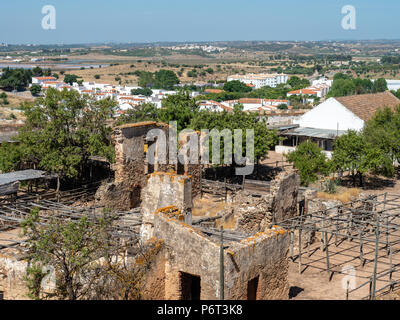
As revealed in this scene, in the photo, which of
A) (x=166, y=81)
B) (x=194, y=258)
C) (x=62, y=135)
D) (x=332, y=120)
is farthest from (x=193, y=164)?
(x=166, y=81)

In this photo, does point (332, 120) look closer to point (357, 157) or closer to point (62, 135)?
Answer: point (357, 157)

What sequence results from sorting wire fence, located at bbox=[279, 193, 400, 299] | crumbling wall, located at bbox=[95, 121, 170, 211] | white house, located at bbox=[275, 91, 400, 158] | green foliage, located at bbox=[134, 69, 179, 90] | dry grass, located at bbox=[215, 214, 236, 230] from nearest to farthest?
1. wire fence, located at bbox=[279, 193, 400, 299]
2. dry grass, located at bbox=[215, 214, 236, 230]
3. crumbling wall, located at bbox=[95, 121, 170, 211]
4. white house, located at bbox=[275, 91, 400, 158]
5. green foliage, located at bbox=[134, 69, 179, 90]

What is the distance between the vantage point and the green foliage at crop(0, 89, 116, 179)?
24828 millimetres

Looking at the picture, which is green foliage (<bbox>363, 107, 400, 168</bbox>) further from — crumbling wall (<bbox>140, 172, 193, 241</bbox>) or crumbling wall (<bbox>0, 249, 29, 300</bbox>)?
crumbling wall (<bbox>0, 249, 29, 300</bbox>)

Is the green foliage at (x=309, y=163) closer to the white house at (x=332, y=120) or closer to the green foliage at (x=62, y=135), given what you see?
the white house at (x=332, y=120)


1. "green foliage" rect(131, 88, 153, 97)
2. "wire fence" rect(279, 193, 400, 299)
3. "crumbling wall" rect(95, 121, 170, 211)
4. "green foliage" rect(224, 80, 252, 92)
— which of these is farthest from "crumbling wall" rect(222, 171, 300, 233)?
"green foliage" rect(224, 80, 252, 92)

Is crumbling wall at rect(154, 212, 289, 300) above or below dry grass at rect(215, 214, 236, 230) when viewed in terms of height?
above

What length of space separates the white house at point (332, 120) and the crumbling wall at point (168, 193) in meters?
26.9

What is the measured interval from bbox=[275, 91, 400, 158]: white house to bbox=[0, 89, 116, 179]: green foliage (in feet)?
63.4

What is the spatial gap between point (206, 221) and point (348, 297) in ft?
20.7

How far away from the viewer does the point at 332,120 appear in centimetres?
4359

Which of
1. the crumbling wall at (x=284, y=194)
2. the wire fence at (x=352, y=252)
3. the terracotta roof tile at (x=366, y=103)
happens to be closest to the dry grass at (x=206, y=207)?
the crumbling wall at (x=284, y=194)

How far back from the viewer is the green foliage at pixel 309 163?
90.9 ft
